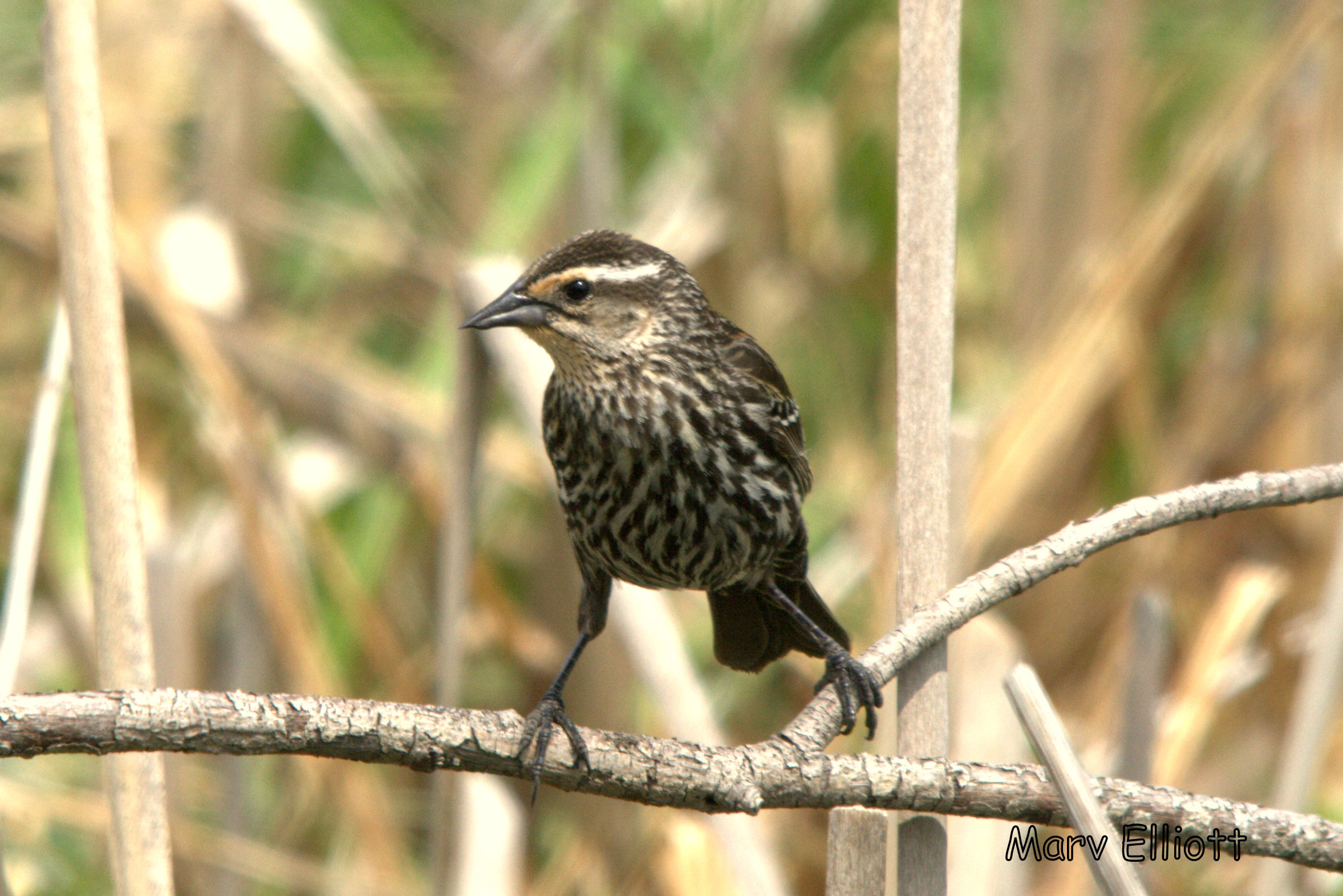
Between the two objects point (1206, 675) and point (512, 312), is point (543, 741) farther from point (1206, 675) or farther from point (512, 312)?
point (1206, 675)

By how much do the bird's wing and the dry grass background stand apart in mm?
608

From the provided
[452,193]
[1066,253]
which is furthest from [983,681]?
[452,193]

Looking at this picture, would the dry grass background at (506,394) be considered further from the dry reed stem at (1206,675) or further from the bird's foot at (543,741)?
Answer: the bird's foot at (543,741)

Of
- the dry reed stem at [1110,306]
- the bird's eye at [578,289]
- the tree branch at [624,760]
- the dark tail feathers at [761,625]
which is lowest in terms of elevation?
the tree branch at [624,760]

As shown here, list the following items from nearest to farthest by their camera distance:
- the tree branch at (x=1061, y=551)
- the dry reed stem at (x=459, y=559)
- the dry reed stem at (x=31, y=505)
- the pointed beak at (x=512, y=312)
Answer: the tree branch at (x=1061, y=551) → the dry reed stem at (x=31, y=505) → the pointed beak at (x=512, y=312) → the dry reed stem at (x=459, y=559)

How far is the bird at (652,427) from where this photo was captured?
2812 millimetres

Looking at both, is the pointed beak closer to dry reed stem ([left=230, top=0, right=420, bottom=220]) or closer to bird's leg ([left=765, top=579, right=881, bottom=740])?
bird's leg ([left=765, top=579, right=881, bottom=740])

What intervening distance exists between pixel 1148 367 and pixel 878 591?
1.30m

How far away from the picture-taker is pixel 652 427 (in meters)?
2.83

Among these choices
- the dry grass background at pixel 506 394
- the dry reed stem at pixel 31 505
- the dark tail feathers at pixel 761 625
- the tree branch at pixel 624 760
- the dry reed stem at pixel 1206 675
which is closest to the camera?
the tree branch at pixel 624 760

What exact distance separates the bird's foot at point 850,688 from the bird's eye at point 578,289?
828 millimetres

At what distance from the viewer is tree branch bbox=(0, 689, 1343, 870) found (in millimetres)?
1416

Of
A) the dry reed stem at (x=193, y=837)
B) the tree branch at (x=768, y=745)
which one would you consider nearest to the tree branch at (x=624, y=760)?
the tree branch at (x=768, y=745)

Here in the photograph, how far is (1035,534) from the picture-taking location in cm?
420
